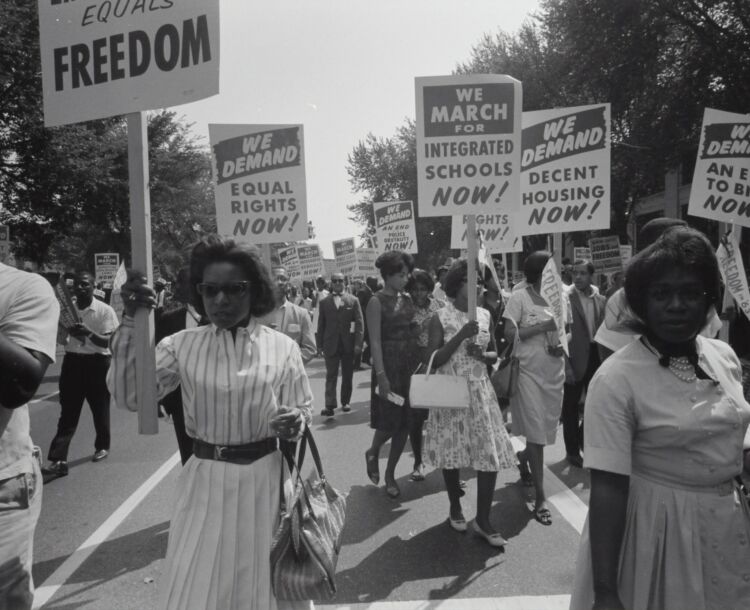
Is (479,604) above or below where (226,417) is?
below

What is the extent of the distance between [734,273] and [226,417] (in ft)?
17.8

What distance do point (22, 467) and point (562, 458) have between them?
228 inches

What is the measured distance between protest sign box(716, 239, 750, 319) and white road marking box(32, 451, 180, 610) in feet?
17.9

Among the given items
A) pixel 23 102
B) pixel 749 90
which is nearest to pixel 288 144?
pixel 749 90

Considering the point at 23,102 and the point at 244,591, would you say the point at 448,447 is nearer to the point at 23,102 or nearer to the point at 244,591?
the point at 244,591

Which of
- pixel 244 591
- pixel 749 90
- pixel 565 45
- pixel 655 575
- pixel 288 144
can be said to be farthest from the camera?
pixel 565 45

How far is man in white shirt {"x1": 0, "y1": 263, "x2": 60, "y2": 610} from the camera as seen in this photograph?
2334 millimetres

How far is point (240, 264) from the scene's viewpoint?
2.94m

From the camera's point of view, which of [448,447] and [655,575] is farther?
[448,447]

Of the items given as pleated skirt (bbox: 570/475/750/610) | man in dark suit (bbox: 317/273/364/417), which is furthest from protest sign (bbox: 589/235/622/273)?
pleated skirt (bbox: 570/475/750/610)

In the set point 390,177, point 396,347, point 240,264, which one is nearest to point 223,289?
point 240,264

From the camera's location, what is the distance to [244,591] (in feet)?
8.50

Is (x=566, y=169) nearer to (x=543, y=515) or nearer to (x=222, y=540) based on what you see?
(x=543, y=515)

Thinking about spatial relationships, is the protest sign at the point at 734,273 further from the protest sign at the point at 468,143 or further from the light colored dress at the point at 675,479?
the light colored dress at the point at 675,479
